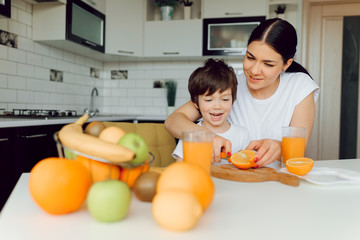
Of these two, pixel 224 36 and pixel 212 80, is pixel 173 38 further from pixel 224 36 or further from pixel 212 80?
pixel 212 80

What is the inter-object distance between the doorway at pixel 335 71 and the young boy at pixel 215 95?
2.65m

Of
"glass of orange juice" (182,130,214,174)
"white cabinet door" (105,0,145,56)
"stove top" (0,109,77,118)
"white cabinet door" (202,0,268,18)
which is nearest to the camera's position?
"glass of orange juice" (182,130,214,174)

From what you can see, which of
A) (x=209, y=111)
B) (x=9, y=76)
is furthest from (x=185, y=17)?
(x=209, y=111)

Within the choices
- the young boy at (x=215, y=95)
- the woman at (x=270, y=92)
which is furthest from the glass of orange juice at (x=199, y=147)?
the young boy at (x=215, y=95)

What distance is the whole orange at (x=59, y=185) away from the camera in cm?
57

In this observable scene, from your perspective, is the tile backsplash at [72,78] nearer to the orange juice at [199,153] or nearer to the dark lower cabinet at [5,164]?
the dark lower cabinet at [5,164]

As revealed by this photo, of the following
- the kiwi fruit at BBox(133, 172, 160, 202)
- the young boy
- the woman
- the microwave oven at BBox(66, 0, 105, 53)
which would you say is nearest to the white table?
the kiwi fruit at BBox(133, 172, 160, 202)

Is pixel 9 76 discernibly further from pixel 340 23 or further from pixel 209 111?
pixel 340 23

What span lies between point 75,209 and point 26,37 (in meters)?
2.70

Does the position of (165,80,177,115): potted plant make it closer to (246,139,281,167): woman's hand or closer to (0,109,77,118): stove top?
(0,109,77,118): stove top

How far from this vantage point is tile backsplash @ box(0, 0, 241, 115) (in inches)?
107

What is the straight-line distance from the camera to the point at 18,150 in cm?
201

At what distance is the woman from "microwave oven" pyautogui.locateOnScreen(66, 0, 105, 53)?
5.89ft

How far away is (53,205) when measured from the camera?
58 cm
